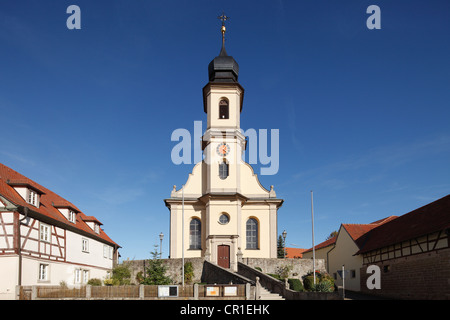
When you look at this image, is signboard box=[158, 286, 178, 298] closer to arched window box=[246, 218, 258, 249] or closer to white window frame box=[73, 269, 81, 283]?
white window frame box=[73, 269, 81, 283]

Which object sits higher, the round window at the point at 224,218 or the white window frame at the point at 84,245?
the round window at the point at 224,218

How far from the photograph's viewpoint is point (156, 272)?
32281mm

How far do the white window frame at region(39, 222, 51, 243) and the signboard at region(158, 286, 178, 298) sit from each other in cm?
844

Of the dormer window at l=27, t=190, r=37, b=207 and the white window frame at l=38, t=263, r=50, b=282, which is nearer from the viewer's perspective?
the white window frame at l=38, t=263, r=50, b=282

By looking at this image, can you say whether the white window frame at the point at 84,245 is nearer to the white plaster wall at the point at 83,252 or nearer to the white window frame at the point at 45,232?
the white plaster wall at the point at 83,252

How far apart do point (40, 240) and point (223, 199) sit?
17318 mm

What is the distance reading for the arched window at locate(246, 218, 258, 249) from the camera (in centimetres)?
4066

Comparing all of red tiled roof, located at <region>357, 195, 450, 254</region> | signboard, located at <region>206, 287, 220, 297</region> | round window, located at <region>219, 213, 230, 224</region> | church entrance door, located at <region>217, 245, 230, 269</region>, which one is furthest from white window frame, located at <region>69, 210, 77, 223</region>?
red tiled roof, located at <region>357, 195, 450, 254</region>

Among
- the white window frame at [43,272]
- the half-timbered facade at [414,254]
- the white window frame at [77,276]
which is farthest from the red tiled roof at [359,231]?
the white window frame at [43,272]

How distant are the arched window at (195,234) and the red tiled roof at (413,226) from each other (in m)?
14.2

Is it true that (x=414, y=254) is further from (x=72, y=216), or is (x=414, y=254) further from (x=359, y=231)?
(x=72, y=216)

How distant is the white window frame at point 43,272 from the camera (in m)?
26.0

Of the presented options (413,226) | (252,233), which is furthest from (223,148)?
(413,226)
